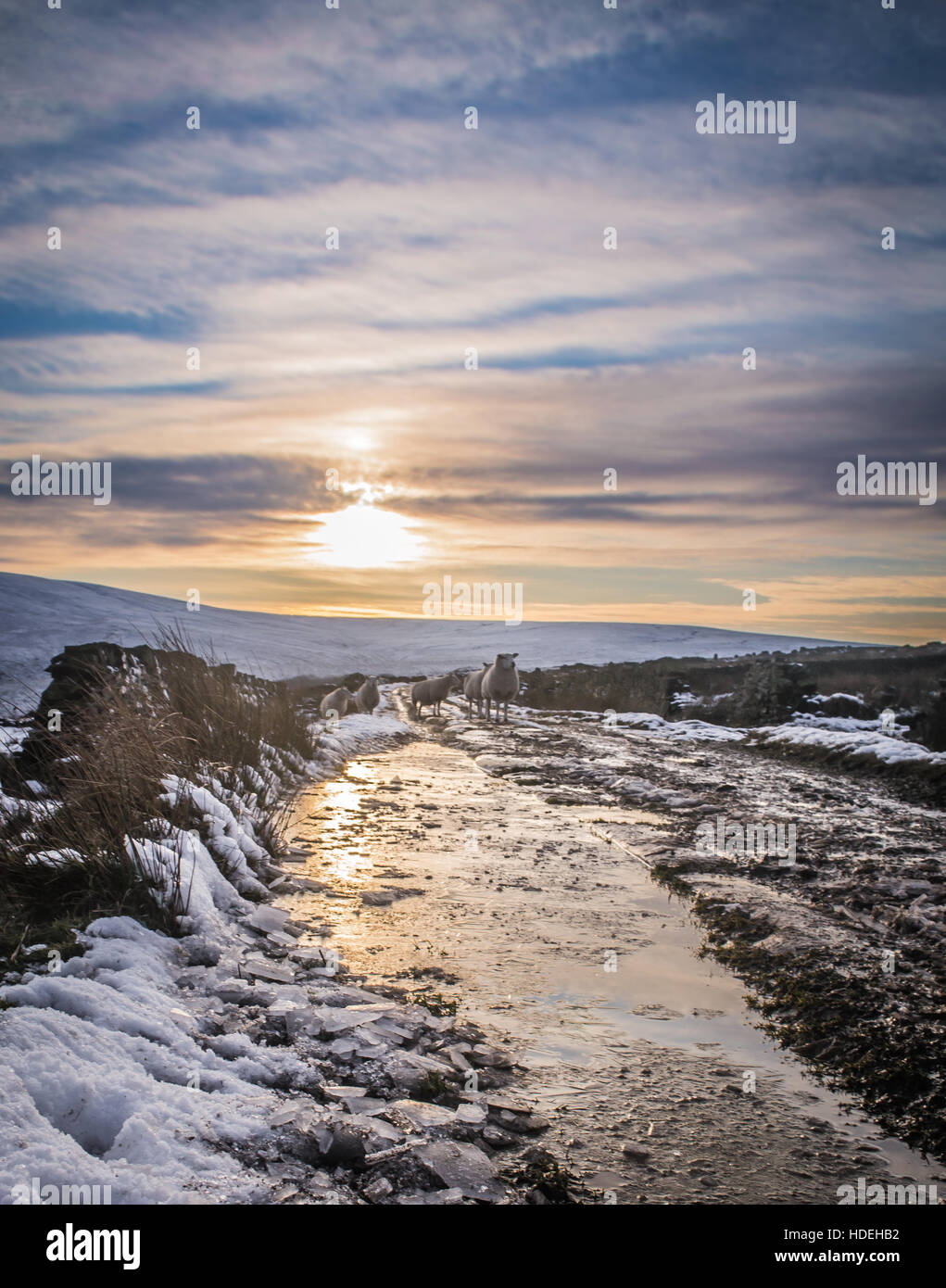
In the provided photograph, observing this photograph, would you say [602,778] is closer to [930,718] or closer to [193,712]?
[193,712]

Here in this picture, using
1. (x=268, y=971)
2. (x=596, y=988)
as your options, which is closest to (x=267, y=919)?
(x=268, y=971)

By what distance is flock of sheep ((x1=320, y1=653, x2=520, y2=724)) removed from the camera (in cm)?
2506

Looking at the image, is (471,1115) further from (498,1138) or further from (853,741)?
(853,741)

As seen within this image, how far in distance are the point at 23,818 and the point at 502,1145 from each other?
442cm

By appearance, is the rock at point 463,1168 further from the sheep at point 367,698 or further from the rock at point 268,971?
the sheep at point 367,698

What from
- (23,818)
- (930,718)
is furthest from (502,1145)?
(930,718)

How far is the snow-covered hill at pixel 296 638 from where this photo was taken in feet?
173

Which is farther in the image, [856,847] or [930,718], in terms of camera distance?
[930,718]

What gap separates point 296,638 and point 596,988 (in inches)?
3203

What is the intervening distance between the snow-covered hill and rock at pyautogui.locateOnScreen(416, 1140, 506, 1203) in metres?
31.1

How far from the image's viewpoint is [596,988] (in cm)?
497

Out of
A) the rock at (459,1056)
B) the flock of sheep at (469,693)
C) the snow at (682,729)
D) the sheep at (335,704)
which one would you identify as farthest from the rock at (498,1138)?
the sheep at (335,704)
